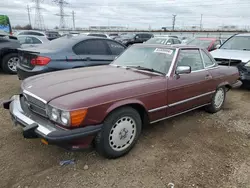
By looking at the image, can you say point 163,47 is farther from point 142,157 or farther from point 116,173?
point 116,173

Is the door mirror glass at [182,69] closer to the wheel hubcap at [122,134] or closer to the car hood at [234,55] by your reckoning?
the wheel hubcap at [122,134]

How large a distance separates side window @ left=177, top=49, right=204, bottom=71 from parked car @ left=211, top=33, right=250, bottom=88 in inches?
114

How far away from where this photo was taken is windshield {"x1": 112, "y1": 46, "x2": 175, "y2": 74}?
11.6ft

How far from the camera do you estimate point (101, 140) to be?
2.61m

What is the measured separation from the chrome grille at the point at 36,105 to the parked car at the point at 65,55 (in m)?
2.05

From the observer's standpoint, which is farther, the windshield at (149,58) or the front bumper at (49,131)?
the windshield at (149,58)

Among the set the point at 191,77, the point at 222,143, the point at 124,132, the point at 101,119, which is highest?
the point at 191,77

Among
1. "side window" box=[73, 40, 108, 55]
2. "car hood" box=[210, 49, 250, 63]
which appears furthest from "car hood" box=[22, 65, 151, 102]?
"car hood" box=[210, 49, 250, 63]

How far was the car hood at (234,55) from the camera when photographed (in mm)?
6516

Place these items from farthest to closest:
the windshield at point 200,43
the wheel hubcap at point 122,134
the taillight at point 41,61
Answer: the windshield at point 200,43, the taillight at point 41,61, the wheel hubcap at point 122,134

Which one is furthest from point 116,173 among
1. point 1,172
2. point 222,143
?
point 222,143

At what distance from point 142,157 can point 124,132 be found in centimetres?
45

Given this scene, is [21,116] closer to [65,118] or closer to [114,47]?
[65,118]

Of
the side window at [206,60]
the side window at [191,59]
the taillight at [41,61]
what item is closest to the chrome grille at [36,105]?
the taillight at [41,61]
